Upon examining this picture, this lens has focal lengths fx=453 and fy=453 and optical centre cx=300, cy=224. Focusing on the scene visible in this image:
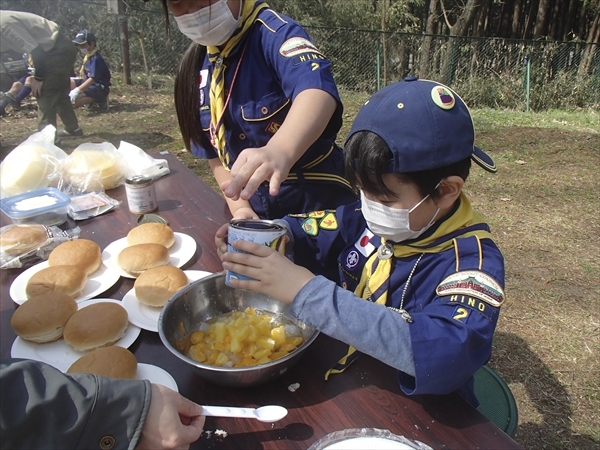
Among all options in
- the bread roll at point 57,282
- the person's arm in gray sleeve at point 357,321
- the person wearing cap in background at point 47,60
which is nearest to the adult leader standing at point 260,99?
the person's arm in gray sleeve at point 357,321

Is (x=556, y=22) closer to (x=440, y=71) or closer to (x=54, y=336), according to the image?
(x=440, y=71)

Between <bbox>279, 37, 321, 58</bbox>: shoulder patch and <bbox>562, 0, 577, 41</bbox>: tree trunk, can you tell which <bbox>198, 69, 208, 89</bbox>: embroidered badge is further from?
<bbox>562, 0, 577, 41</bbox>: tree trunk

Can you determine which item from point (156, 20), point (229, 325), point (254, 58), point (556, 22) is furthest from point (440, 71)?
point (229, 325)

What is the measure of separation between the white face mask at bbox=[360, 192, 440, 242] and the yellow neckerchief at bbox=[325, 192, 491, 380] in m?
0.04

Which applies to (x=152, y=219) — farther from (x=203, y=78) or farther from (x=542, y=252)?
(x=542, y=252)

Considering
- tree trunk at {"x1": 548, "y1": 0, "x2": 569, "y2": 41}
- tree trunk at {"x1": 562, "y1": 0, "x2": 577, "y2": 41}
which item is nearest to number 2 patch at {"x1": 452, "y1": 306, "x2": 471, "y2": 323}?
tree trunk at {"x1": 562, "y1": 0, "x2": 577, "y2": 41}

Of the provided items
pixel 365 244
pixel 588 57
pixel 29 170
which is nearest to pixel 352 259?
pixel 365 244

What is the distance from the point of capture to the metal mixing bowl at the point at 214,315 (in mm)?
1188

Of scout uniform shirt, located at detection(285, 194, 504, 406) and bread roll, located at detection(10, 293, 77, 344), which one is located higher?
scout uniform shirt, located at detection(285, 194, 504, 406)

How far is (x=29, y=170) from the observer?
8.40 ft

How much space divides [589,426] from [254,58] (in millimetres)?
2617

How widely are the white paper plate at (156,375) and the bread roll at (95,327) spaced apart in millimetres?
182

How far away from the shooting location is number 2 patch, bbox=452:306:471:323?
1176 millimetres

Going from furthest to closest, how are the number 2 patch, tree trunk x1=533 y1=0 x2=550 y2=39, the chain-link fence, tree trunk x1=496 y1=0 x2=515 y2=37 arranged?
tree trunk x1=496 y1=0 x2=515 y2=37 < tree trunk x1=533 y1=0 x2=550 y2=39 < the chain-link fence < the number 2 patch
